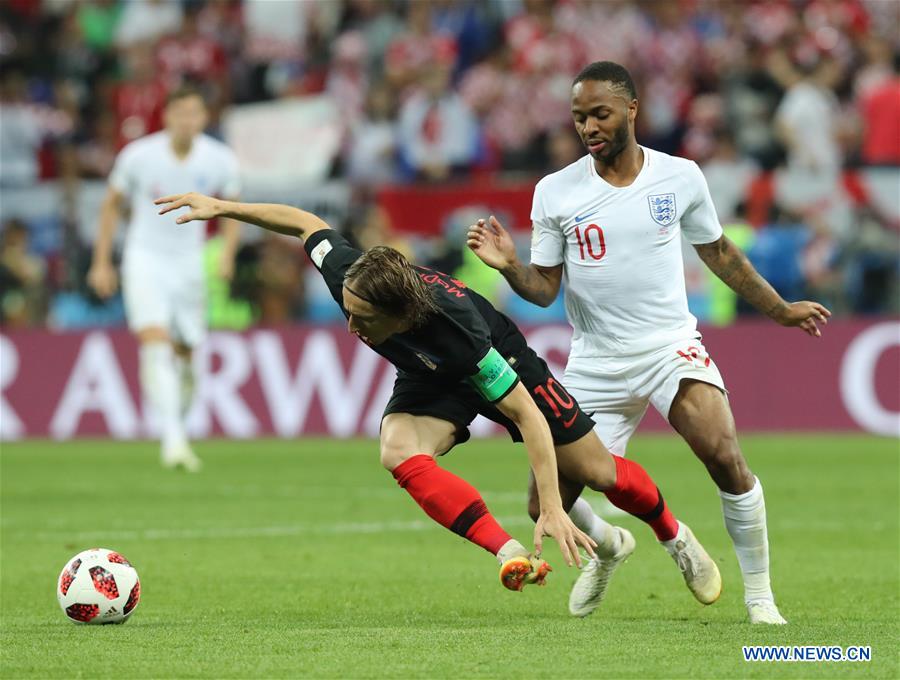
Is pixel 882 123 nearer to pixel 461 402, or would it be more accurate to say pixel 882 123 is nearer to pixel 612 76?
pixel 612 76

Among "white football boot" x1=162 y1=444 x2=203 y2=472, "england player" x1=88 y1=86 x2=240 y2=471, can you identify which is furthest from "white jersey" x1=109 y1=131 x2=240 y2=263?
"white football boot" x1=162 y1=444 x2=203 y2=472

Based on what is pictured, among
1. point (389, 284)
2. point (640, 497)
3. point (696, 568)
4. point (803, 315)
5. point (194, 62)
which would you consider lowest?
point (194, 62)

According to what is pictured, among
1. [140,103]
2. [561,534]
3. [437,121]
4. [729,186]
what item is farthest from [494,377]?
[140,103]

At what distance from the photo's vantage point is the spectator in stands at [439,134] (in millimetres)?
19484

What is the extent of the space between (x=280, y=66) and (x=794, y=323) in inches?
607

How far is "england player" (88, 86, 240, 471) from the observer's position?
44.0ft

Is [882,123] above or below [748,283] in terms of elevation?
below

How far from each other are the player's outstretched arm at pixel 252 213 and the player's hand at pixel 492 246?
625 mm

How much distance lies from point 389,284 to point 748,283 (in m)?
1.73

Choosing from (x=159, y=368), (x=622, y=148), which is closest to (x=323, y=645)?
(x=622, y=148)

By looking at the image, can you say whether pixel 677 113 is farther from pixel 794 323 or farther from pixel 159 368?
pixel 794 323

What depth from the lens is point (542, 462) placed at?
20.5ft

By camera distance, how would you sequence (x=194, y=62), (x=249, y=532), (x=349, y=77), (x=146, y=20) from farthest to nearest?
(x=146, y=20)
(x=194, y=62)
(x=349, y=77)
(x=249, y=532)

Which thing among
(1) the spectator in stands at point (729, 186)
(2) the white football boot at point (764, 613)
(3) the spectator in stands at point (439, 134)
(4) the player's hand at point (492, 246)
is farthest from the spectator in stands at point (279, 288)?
(2) the white football boot at point (764, 613)
